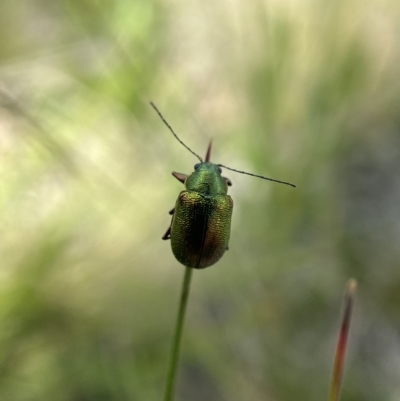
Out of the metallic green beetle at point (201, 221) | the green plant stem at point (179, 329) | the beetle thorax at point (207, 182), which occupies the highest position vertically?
the beetle thorax at point (207, 182)

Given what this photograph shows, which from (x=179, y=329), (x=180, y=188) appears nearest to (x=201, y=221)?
(x=179, y=329)

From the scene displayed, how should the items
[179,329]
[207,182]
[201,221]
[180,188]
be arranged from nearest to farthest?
[179,329]
[201,221]
[207,182]
[180,188]

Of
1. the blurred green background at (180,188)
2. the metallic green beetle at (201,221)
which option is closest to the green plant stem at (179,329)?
the metallic green beetle at (201,221)

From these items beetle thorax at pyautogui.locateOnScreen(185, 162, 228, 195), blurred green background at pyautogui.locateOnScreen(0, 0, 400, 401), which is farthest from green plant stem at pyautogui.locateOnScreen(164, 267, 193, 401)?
blurred green background at pyautogui.locateOnScreen(0, 0, 400, 401)

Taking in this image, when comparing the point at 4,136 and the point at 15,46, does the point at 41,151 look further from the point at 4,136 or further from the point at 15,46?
the point at 15,46

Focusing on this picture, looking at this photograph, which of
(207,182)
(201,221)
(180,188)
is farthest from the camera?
(180,188)

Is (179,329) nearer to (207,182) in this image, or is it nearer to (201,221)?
(201,221)

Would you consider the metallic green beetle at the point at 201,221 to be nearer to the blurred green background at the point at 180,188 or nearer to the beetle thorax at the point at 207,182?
the beetle thorax at the point at 207,182
